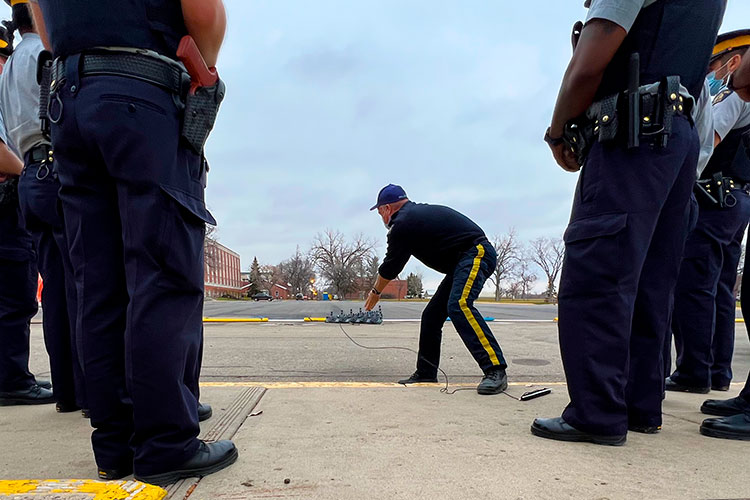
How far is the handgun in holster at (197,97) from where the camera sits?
141 cm

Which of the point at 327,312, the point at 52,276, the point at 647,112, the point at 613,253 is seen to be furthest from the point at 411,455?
the point at 327,312

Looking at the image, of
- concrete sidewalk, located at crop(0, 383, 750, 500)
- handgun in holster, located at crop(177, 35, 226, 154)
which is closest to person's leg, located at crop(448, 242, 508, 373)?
concrete sidewalk, located at crop(0, 383, 750, 500)

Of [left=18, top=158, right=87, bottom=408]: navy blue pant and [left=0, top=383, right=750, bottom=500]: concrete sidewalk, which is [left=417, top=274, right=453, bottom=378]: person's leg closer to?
[left=0, top=383, right=750, bottom=500]: concrete sidewalk

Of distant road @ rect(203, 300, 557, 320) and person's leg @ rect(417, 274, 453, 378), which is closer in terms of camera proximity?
person's leg @ rect(417, 274, 453, 378)

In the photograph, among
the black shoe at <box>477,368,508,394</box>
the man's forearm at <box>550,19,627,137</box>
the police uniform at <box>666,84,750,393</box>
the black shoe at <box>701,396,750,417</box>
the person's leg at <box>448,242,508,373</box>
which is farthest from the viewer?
the person's leg at <box>448,242,508,373</box>

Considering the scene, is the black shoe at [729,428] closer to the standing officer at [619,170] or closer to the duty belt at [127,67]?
the standing officer at [619,170]

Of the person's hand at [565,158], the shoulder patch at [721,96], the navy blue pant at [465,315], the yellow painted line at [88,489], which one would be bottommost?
the yellow painted line at [88,489]

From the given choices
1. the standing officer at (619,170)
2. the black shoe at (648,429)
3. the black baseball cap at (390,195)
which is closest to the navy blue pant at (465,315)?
the black baseball cap at (390,195)

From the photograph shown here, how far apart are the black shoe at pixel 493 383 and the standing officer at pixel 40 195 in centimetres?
224

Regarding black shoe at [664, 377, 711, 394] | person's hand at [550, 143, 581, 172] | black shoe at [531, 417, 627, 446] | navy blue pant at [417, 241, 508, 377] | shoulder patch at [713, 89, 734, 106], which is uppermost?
shoulder patch at [713, 89, 734, 106]

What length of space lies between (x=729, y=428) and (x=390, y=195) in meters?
2.56

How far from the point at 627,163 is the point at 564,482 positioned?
119 cm

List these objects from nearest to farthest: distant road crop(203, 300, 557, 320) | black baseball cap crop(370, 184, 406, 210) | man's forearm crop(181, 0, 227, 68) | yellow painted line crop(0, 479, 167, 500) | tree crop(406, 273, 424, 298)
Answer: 1. yellow painted line crop(0, 479, 167, 500)
2. man's forearm crop(181, 0, 227, 68)
3. black baseball cap crop(370, 184, 406, 210)
4. distant road crop(203, 300, 557, 320)
5. tree crop(406, 273, 424, 298)

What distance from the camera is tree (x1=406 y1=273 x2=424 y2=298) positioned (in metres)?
77.9
